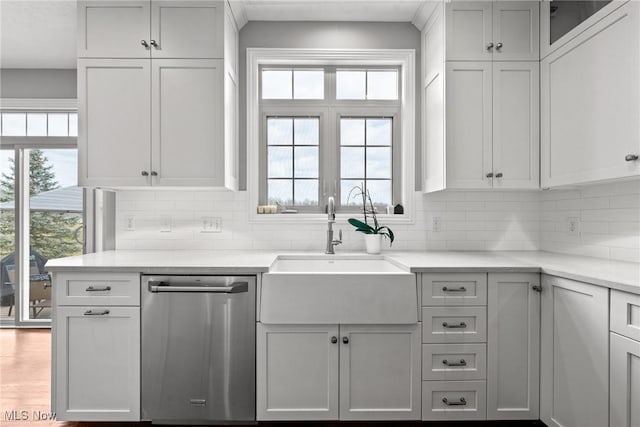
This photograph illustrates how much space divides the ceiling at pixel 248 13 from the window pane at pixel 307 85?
366 mm

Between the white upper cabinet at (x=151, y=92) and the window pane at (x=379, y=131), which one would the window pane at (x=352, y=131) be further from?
the white upper cabinet at (x=151, y=92)

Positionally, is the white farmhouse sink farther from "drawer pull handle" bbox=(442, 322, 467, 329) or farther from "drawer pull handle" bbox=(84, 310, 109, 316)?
"drawer pull handle" bbox=(84, 310, 109, 316)

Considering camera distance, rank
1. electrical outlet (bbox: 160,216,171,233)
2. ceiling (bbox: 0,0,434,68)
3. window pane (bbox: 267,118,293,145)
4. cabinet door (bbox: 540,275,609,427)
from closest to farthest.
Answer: cabinet door (bbox: 540,275,609,427) < ceiling (bbox: 0,0,434,68) < electrical outlet (bbox: 160,216,171,233) < window pane (bbox: 267,118,293,145)

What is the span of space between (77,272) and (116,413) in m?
0.76

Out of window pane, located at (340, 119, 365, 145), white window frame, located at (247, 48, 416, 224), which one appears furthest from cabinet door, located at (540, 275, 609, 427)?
window pane, located at (340, 119, 365, 145)

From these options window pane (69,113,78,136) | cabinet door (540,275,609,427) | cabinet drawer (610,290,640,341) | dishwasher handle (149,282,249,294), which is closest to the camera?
cabinet drawer (610,290,640,341)

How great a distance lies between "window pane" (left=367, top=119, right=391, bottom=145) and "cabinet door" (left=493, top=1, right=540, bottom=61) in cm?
85

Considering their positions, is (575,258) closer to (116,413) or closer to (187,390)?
(187,390)

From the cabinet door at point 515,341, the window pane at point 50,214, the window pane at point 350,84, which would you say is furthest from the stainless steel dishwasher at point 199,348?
the window pane at point 50,214

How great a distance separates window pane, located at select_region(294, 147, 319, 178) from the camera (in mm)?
2916

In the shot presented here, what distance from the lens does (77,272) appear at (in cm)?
200

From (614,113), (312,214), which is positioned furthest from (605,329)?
(312,214)

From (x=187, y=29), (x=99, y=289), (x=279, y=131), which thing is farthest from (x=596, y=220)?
(x=99, y=289)

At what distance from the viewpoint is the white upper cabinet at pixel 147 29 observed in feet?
7.70
